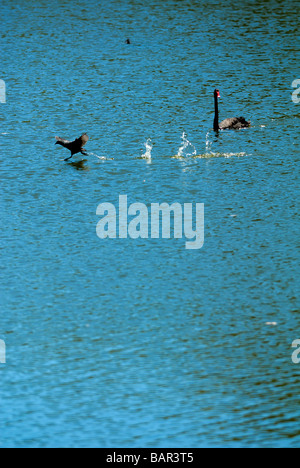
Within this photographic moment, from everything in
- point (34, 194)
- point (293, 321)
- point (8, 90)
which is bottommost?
point (293, 321)

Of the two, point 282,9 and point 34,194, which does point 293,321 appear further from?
point 282,9

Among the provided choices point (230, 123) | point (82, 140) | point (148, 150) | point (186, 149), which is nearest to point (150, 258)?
point (82, 140)

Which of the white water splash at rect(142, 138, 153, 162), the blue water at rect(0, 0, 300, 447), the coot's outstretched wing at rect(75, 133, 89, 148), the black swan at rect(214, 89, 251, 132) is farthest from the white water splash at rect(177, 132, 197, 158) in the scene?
the coot's outstretched wing at rect(75, 133, 89, 148)

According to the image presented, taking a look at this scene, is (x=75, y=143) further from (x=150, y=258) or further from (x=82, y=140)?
(x=150, y=258)

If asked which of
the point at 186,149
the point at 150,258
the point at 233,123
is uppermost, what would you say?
the point at 233,123

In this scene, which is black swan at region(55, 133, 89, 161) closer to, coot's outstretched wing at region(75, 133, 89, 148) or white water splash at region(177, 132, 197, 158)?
coot's outstretched wing at region(75, 133, 89, 148)

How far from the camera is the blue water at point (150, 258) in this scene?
11.5 metres

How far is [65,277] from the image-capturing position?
15859 millimetres

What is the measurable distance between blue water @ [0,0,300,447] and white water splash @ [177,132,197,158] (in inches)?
4.2

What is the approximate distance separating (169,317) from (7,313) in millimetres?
2214

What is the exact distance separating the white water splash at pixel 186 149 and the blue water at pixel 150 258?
0.11 m

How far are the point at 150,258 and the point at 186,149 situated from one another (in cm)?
758

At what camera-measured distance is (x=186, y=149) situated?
23.9 m

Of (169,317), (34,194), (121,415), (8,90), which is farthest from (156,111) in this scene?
(121,415)
